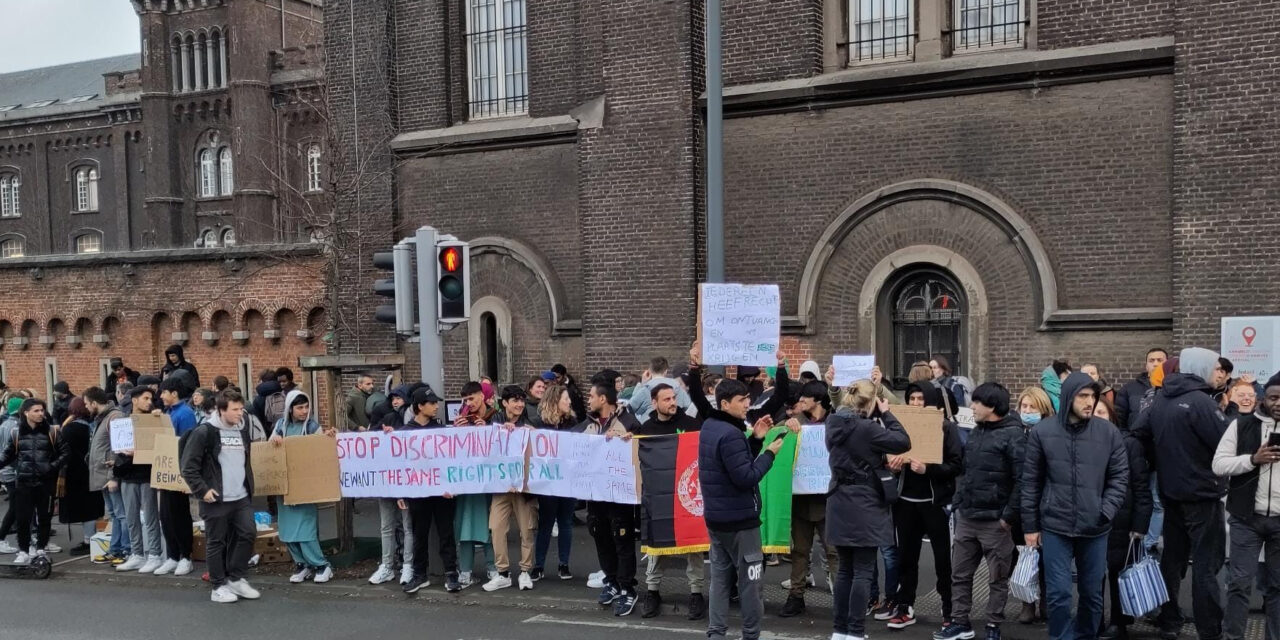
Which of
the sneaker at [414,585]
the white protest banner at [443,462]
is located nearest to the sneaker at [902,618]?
the white protest banner at [443,462]

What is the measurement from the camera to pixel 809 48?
1554 cm

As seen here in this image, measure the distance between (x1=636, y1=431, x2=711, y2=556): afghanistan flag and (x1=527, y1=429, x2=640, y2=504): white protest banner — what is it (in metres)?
0.44

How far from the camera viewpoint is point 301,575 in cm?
1142

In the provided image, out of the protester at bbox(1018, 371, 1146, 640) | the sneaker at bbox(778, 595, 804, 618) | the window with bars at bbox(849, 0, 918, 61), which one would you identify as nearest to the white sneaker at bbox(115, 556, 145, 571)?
the sneaker at bbox(778, 595, 804, 618)

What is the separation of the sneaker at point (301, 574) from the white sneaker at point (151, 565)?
166 cm

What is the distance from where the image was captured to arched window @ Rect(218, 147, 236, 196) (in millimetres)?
60062

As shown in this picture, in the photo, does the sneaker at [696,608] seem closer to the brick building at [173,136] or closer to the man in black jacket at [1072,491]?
the man in black jacket at [1072,491]

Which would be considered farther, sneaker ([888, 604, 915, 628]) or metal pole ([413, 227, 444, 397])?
metal pole ([413, 227, 444, 397])

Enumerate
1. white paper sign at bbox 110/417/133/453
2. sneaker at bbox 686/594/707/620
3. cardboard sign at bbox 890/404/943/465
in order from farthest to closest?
white paper sign at bbox 110/417/133/453, sneaker at bbox 686/594/707/620, cardboard sign at bbox 890/404/943/465

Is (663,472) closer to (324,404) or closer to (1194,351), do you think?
(1194,351)

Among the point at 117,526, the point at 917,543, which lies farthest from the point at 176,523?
the point at 917,543

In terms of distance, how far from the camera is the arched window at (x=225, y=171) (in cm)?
6006

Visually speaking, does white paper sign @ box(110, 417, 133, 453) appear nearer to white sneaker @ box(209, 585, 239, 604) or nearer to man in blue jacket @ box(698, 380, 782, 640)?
white sneaker @ box(209, 585, 239, 604)

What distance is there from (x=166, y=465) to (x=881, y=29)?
404 inches
